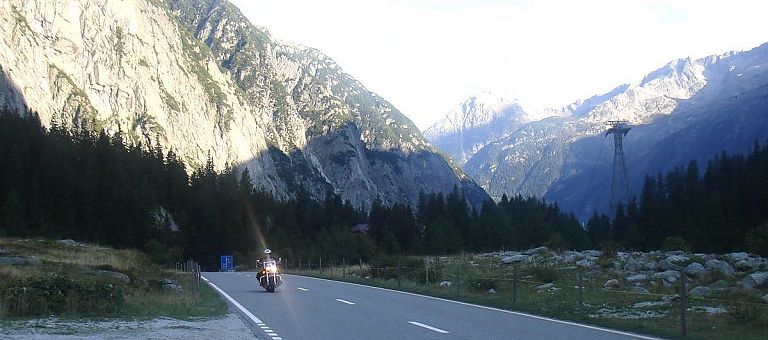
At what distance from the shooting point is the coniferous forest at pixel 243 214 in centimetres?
8162

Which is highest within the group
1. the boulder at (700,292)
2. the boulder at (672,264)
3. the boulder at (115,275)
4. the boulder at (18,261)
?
the boulder at (18,261)

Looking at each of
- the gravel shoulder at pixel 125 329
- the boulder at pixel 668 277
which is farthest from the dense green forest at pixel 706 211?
the gravel shoulder at pixel 125 329

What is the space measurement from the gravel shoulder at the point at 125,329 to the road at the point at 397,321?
86 centimetres

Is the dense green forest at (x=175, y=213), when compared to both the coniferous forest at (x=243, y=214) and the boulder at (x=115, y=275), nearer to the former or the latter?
the coniferous forest at (x=243, y=214)

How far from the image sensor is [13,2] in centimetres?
13688

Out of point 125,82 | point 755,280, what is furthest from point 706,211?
point 125,82

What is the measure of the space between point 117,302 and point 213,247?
91.3 m

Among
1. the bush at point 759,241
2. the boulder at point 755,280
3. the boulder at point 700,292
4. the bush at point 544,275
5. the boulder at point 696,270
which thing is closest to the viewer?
the boulder at point 700,292

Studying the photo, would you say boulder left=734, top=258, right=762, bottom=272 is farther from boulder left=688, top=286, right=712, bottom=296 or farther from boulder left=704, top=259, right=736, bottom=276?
boulder left=688, top=286, right=712, bottom=296

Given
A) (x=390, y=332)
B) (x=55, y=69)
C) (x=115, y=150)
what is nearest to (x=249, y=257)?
(x=115, y=150)

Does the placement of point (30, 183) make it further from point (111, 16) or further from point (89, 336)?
point (111, 16)

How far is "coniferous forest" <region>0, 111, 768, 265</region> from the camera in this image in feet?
268

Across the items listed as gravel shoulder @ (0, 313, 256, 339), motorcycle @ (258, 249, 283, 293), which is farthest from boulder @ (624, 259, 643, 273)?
gravel shoulder @ (0, 313, 256, 339)

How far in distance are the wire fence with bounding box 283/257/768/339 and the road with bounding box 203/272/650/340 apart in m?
1.35
